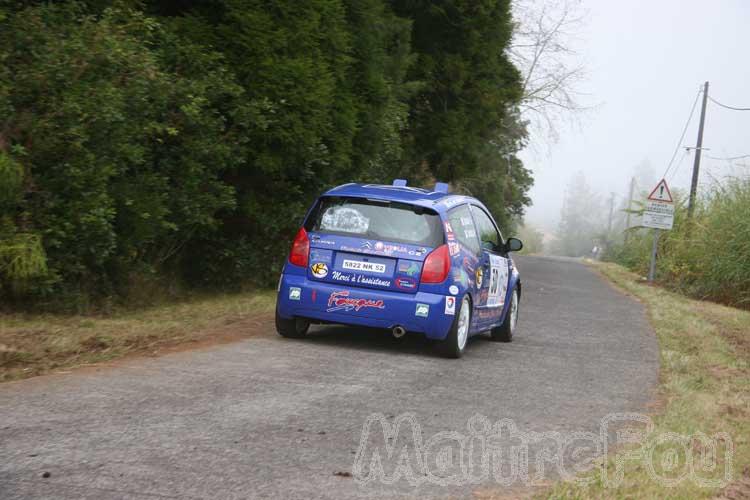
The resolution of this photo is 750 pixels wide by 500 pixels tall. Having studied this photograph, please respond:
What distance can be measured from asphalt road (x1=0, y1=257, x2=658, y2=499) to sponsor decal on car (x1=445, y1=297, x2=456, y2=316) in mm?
498

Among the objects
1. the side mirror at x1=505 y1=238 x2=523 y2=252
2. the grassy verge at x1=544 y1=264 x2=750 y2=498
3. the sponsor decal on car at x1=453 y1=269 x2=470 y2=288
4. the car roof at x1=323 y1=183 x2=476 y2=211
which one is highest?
the car roof at x1=323 y1=183 x2=476 y2=211

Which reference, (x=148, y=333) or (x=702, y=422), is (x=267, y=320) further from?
(x=702, y=422)

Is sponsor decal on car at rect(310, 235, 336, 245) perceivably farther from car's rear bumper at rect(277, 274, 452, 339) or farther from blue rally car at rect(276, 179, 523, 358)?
car's rear bumper at rect(277, 274, 452, 339)

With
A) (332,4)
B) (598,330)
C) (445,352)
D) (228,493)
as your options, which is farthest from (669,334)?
(228,493)

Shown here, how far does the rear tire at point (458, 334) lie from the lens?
9.88m

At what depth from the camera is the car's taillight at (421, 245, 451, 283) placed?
9.76 meters

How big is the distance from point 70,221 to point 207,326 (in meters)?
2.05

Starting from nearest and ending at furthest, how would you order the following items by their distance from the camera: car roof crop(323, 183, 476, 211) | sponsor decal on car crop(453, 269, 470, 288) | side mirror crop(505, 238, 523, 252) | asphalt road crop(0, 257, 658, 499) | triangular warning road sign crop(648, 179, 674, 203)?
asphalt road crop(0, 257, 658, 499) < sponsor decal on car crop(453, 269, 470, 288) < car roof crop(323, 183, 476, 211) < side mirror crop(505, 238, 523, 252) < triangular warning road sign crop(648, 179, 674, 203)

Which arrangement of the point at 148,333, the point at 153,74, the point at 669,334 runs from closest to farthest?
the point at 148,333
the point at 153,74
the point at 669,334

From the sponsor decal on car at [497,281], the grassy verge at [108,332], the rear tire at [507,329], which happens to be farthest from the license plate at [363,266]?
the rear tire at [507,329]

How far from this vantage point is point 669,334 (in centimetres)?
1433

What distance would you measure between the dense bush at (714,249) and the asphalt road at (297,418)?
14.9 m

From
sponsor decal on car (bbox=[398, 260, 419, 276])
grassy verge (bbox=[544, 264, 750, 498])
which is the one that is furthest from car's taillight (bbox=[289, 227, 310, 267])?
grassy verge (bbox=[544, 264, 750, 498])

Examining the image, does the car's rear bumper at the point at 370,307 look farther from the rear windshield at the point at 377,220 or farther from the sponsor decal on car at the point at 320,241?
the rear windshield at the point at 377,220
